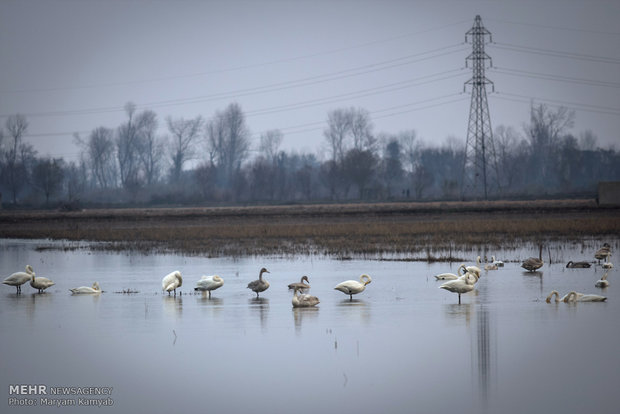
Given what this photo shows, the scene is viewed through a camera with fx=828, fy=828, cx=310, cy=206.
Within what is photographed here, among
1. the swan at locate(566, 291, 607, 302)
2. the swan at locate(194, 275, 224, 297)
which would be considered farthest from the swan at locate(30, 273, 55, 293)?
the swan at locate(566, 291, 607, 302)

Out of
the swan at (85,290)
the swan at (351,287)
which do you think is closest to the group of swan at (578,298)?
the swan at (351,287)

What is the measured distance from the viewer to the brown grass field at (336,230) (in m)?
29.9

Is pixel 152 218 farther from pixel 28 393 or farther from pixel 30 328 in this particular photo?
pixel 28 393

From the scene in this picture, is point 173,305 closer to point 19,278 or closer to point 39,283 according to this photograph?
point 39,283

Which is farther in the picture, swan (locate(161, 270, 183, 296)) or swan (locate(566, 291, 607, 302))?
swan (locate(161, 270, 183, 296))

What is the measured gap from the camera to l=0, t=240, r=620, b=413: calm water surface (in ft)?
30.6

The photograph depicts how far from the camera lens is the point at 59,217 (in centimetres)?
5822

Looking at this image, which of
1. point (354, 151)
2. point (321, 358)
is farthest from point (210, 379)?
point (354, 151)

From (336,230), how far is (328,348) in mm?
26400

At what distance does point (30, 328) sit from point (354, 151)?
77.7m

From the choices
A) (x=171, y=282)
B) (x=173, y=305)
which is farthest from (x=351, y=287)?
(x=171, y=282)

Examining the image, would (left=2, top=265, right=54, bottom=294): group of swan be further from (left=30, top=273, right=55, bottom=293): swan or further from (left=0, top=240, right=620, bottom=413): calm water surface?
(left=0, top=240, right=620, bottom=413): calm water surface

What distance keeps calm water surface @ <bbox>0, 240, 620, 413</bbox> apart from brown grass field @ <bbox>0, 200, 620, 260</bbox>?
29.6 feet

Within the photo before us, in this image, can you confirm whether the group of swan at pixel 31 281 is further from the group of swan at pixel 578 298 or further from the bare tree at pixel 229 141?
the bare tree at pixel 229 141
